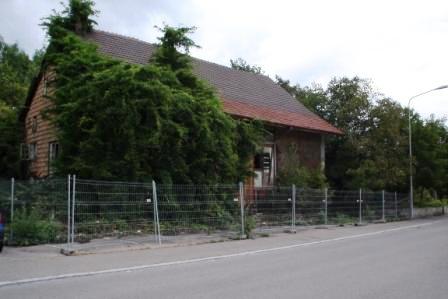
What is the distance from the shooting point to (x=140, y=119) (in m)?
15.9

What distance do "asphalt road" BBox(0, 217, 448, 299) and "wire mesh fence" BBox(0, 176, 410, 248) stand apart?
1511mm

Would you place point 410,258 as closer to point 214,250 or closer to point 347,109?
point 214,250

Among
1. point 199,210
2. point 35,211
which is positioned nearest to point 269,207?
point 199,210

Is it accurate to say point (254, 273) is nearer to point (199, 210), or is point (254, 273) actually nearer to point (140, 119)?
point (199, 210)

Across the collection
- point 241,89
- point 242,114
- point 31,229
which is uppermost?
point 241,89

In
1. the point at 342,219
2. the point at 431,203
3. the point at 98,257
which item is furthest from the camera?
the point at 431,203

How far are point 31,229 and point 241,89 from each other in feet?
57.4

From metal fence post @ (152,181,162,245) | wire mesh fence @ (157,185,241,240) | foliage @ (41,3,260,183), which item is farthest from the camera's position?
foliage @ (41,3,260,183)

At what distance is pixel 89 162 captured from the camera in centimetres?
1606

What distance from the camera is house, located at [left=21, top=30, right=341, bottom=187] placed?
76.1 feet

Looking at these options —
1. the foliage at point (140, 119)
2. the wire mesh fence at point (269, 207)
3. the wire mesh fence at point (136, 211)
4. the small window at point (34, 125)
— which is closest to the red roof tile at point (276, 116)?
the foliage at point (140, 119)

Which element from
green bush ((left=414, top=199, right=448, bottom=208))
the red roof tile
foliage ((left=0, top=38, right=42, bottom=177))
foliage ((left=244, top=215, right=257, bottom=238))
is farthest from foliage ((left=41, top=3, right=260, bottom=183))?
green bush ((left=414, top=199, right=448, bottom=208))

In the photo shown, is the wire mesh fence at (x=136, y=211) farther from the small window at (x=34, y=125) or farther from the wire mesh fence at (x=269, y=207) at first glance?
the small window at (x=34, y=125)

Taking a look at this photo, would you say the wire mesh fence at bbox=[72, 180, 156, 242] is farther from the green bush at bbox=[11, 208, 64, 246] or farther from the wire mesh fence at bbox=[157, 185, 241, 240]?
the green bush at bbox=[11, 208, 64, 246]
